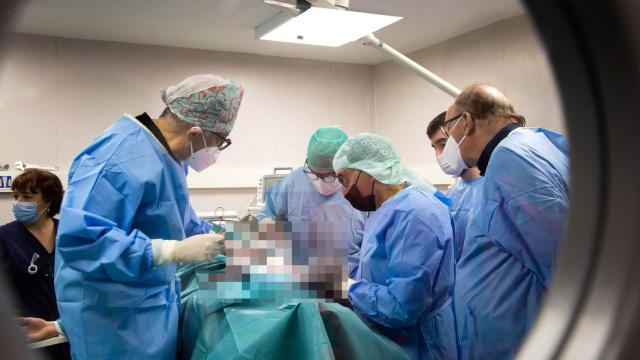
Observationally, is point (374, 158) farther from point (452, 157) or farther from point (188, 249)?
point (188, 249)

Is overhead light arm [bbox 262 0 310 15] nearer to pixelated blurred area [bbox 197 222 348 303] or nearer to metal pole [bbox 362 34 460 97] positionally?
metal pole [bbox 362 34 460 97]

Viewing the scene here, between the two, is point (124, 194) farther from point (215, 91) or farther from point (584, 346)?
point (584, 346)

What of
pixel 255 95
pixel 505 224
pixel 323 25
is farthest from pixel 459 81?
pixel 505 224

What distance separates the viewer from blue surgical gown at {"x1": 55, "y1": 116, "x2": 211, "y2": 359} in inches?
41.9

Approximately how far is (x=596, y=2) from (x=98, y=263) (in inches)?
39.9

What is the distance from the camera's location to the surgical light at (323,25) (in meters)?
1.85

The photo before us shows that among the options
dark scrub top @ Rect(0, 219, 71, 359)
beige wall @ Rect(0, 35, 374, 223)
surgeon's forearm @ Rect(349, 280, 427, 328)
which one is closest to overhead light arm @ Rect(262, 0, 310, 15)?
surgeon's forearm @ Rect(349, 280, 427, 328)

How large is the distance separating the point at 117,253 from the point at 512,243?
93cm

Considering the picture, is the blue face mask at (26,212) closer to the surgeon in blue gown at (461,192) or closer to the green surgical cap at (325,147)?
the green surgical cap at (325,147)

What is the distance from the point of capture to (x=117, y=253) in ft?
3.44

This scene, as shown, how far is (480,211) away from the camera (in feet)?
4.26

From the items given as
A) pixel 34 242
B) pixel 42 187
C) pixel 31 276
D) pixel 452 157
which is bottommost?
pixel 31 276

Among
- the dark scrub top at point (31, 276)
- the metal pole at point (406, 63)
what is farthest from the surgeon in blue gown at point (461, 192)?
the dark scrub top at point (31, 276)

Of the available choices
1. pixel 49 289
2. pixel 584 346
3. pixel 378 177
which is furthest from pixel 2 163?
pixel 584 346
